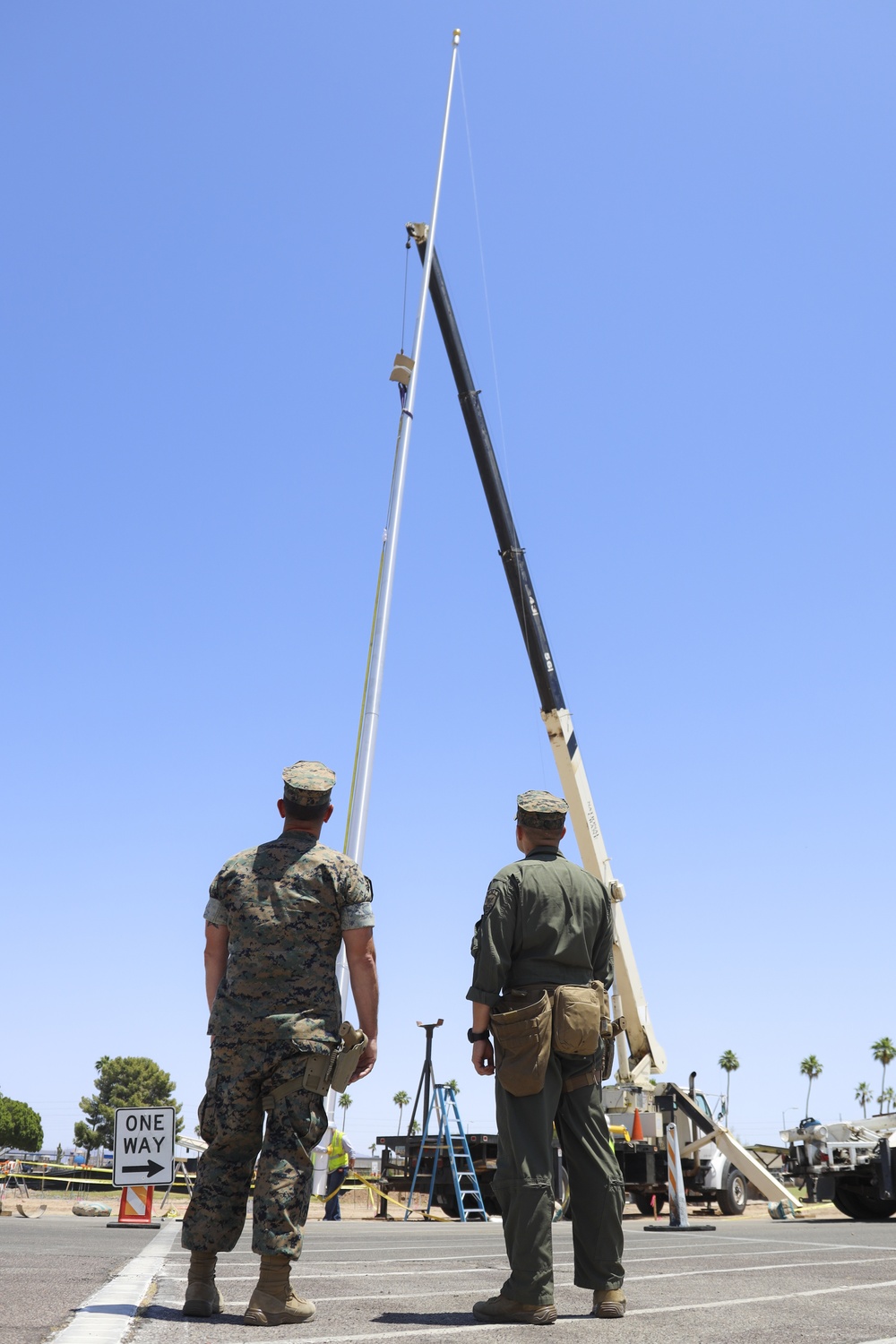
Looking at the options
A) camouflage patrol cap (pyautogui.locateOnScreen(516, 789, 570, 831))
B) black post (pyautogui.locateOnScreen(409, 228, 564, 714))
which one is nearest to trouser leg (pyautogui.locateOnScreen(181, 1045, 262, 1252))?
camouflage patrol cap (pyautogui.locateOnScreen(516, 789, 570, 831))

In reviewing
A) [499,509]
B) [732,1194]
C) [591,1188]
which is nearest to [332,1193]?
[732,1194]

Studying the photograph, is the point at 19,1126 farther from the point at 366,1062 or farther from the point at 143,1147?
the point at 366,1062

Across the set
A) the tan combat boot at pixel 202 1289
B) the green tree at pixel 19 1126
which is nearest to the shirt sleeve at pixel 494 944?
the tan combat boot at pixel 202 1289

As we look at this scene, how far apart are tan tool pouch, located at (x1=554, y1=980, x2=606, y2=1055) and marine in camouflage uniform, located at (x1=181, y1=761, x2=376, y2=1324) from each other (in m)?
0.73

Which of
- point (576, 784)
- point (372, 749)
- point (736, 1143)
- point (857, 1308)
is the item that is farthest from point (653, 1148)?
point (857, 1308)

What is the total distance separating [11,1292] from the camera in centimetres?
419

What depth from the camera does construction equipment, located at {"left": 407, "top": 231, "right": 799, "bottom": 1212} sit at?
729 inches

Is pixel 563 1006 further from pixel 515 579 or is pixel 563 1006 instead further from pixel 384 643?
pixel 515 579

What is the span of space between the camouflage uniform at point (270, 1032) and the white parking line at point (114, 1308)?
329 millimetres

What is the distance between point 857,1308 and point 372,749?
13.8 metres

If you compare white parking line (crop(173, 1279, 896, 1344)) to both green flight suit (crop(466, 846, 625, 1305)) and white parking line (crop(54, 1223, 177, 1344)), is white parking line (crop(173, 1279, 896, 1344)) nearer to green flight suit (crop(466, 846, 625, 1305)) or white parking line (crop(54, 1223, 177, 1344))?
green flight suit (crop(466, 846, 625, 1305))

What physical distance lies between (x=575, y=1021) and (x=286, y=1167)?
1.20m

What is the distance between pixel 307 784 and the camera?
4285mm

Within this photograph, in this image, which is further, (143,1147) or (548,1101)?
(143,1147)
